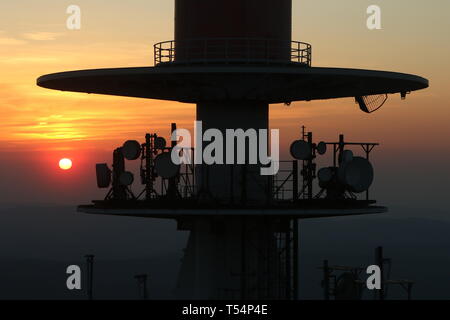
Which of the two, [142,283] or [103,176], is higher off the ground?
[103,176]

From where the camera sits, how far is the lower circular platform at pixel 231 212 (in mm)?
52031

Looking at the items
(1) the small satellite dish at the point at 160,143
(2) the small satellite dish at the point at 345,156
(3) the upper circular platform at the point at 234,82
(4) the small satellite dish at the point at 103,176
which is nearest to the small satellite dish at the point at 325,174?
(2) the small satellite dish at the point at 345,156

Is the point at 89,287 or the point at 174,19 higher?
the point at 174,19

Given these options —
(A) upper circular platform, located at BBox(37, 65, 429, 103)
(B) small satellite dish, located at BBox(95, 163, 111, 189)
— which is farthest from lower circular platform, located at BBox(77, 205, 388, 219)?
(A) upper circular platform, located at BBox(37, 65, 429, 103)

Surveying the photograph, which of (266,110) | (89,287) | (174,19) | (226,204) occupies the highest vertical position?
(174,19)

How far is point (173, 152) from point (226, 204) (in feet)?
11.4

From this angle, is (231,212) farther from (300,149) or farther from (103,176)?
(103,176)

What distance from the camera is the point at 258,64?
53.1m

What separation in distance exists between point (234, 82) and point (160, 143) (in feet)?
16.6

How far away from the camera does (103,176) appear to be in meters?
57.3

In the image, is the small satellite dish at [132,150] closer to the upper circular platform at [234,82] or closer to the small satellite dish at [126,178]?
the small satellite dish at [126,178]

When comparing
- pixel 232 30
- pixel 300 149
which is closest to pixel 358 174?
pixel 300 149
